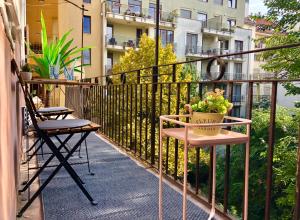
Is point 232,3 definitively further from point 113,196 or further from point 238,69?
point 113,196

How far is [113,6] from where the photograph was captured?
718 inches

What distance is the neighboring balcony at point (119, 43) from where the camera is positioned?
17.9 m

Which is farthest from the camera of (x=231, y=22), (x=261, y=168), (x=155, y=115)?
(x=231, y=22)

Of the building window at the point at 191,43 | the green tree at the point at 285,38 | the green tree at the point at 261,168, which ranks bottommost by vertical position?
the green tree at the point at 261,168

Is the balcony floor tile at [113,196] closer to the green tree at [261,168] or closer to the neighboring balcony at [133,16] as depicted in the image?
the green tree at [261,168]

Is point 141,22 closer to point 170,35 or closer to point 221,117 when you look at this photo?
point 170,35

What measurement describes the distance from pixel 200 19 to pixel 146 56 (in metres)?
12.5

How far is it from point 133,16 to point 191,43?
558cm

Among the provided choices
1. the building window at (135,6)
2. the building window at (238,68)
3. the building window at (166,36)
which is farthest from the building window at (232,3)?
the building window at (135,6)

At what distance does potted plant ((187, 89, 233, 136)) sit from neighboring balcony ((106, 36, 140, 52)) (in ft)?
54.5

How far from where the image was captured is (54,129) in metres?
1.69

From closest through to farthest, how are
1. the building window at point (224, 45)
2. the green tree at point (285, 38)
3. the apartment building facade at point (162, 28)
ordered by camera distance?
the green tree at point (285, 38), the apartment building facade at point (162, 28), the building window at point (224, 45)

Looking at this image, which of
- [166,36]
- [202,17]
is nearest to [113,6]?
[166,36]

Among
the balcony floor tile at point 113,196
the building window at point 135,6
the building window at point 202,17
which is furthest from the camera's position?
the building window at point 202,17
